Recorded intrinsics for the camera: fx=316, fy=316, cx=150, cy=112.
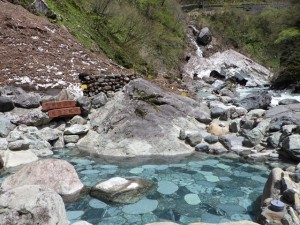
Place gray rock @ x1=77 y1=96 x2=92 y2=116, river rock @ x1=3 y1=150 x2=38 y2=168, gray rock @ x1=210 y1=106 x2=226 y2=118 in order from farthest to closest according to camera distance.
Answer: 1. gray rock @ x1=210 y1=106 x2=226 y2=118
2. gray rock @ x1=77 y1=96 x2=92 y2=116
3. river rock @ x1=3 y1=150 x2=38 y2=168

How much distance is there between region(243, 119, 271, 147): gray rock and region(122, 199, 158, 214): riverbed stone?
2.62 metres

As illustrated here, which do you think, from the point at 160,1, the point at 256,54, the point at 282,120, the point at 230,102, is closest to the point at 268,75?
the point at 256,54

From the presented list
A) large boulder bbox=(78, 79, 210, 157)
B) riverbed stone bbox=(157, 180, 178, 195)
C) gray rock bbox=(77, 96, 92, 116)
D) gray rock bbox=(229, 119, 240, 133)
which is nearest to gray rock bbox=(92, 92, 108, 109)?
large boulder bbox=(78, 79, 210, 157)

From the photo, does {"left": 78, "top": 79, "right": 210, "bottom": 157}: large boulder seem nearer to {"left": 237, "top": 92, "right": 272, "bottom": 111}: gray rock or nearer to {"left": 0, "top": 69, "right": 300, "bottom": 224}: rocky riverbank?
{"left": 0, "top": 69, "right": 300, "bottom": 224}: rocky riverbank

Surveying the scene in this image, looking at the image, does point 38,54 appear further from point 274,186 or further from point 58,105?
point 274,186

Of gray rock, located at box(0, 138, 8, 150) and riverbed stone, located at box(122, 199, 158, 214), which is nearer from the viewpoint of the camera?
riverbed stone, located at box(122, 199, 158, 214)

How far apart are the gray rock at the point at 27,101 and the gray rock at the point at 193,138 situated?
3006mm

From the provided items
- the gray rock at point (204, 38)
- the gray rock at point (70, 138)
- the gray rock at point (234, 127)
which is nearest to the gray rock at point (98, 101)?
the gray rock at point (70, 138)

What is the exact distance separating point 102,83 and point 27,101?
5.42 feet

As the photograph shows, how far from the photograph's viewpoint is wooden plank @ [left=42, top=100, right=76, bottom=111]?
6093mm

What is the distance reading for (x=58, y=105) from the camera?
6.20 m

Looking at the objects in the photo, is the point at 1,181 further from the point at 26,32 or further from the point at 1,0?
the point at 1,0

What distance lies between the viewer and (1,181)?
4117 mm

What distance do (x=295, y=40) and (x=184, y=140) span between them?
12.1 metres
